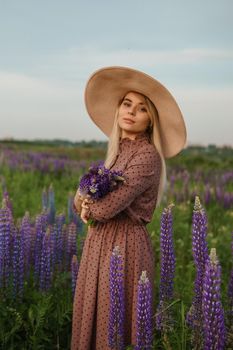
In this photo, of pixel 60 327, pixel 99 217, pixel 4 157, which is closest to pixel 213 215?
pixel 60 327

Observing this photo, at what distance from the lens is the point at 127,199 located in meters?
3.56

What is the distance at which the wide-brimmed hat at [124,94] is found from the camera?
3854mm

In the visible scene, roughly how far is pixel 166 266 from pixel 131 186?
0.57 m

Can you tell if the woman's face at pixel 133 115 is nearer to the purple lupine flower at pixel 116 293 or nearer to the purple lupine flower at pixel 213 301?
the purple lupine flower at pixel 116 293

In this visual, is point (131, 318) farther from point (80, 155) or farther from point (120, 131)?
point (80, 155)

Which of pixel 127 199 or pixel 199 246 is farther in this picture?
pixel 127 199

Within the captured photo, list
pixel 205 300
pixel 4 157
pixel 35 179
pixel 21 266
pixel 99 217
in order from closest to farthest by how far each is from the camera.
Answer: pixel 205 300, pixel 99 217, pixel 21 266, pixel 35 179, pixel 4 157

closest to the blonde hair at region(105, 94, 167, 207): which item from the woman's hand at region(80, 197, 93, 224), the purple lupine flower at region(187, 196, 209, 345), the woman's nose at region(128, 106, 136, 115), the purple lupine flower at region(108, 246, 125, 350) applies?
the woman's nose at region(128, 106, 136, 115)

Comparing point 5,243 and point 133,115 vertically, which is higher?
point 133,115

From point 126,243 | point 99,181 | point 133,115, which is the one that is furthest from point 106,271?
point 133,115

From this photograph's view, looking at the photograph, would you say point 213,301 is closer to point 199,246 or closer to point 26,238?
point 199,246

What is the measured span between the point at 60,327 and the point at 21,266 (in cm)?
59

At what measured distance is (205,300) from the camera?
273 cm

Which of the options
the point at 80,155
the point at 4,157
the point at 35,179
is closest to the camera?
the point at 35,179
